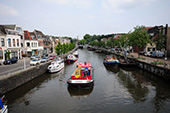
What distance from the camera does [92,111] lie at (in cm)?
1405

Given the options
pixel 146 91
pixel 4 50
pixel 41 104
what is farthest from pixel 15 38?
pixel 146 91

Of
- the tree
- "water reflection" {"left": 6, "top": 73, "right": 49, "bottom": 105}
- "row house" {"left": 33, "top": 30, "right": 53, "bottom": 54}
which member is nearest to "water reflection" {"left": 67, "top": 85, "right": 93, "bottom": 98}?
"water reflection" {"left": 6, "top": 73, "right": 49, "bottom": 105}

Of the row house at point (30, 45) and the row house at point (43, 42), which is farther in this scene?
the row house at point (43, 42)

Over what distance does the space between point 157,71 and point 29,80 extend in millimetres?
Answer: 26111

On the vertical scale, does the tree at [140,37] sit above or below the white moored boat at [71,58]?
above

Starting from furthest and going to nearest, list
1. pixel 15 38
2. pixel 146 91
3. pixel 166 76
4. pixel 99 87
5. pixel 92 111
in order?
pixel 15 38 < pixel 166 76 < pixel 99 87 < pixel 146 91 < pixel 92 111

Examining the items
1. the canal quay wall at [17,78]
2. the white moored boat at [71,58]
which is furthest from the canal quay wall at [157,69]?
the canal quay wall at [17,78]

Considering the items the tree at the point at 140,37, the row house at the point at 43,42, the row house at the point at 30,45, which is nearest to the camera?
the tree at the point at 140,37

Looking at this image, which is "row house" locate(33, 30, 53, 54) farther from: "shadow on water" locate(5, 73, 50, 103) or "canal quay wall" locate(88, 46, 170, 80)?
"canal quay wall" locate(88, 46, 170, 80)

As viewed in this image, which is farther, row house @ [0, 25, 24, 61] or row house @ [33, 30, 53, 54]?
row house @ [33, 30, 53, 54]

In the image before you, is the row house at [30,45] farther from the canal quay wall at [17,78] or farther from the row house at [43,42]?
the canal quay wall at [17,78]

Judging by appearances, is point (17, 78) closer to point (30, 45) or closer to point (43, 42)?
point (30, 45)

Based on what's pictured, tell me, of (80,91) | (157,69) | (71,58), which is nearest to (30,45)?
(71,58)

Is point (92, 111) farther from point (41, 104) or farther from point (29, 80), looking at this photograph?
point (29, 80)
